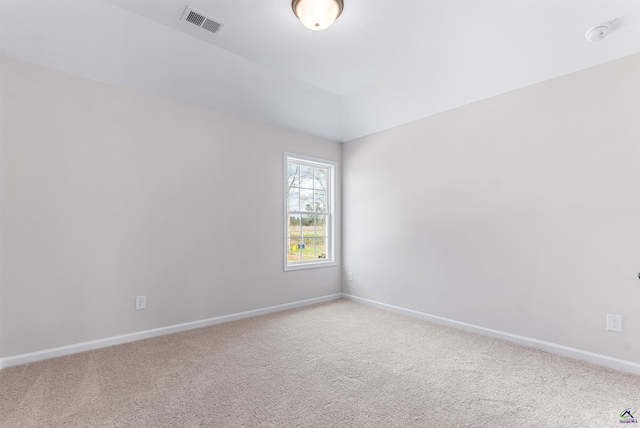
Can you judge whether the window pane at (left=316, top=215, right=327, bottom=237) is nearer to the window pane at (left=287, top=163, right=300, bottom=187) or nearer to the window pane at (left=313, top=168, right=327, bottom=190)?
the window pane at (left=313, top=168, right=327, bottom=190)

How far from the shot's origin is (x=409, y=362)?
2500 mm

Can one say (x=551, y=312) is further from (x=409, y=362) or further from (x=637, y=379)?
(x=409, y=362)

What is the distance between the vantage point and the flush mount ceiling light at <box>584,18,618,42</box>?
2.20m

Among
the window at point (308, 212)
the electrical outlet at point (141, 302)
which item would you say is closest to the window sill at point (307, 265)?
the window at point (308, 212)

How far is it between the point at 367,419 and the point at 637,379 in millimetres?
2024

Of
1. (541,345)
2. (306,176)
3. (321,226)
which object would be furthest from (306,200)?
(541,345)

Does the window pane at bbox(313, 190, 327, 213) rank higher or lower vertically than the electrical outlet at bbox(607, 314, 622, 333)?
higher

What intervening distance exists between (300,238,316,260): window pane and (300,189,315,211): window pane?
445 millimetres

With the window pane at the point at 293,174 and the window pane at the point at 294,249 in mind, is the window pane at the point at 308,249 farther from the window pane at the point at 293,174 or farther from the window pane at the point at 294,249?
the window pane at the point at 293,174

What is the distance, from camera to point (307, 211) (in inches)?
174

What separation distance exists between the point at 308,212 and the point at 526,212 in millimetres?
2571

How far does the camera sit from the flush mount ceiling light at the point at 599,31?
2199 millimetres

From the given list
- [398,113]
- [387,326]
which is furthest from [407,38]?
[387,326]

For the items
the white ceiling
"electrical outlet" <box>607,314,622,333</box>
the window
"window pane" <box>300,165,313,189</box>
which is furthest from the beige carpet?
the white ceiling
